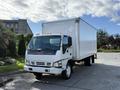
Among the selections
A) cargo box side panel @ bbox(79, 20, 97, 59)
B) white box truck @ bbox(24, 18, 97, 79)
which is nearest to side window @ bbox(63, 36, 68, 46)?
white box truck @ bbox(24, 18, 97, 79)

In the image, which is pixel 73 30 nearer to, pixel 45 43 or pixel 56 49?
pixel 45 43

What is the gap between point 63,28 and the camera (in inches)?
452

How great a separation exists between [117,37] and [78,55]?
171ft

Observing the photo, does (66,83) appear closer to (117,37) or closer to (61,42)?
(61,42)

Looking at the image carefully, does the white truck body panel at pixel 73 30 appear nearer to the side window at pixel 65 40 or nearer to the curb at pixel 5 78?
the side window at pixel 65 40

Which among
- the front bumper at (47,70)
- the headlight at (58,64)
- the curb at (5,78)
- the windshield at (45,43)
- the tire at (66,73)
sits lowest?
the curb at (5,78)

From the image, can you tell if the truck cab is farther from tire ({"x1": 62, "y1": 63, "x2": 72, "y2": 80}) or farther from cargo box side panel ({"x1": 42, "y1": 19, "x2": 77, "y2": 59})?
cargo box side panel ({"x1": 42, "y1": 19, "x2": 77, "y2": 59})

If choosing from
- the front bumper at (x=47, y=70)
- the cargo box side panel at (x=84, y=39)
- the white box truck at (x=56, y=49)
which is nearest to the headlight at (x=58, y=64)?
the white box truck at (x=56, y=49)

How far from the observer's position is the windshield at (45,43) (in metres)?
9.59

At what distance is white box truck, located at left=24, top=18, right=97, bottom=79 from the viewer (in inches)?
361

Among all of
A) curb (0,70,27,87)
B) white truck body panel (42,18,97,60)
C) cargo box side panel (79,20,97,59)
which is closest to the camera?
curb (0,70,27,87)

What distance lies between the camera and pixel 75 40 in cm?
1105

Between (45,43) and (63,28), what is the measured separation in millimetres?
2065

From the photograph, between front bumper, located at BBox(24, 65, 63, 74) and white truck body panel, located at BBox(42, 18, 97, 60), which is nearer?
front bumper, located at BBox(24, 65, 63, 74)
